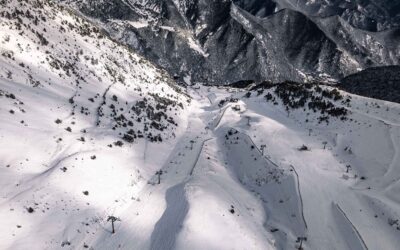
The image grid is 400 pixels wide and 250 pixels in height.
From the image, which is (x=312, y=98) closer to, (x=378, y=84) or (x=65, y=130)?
(x=378, y=84)

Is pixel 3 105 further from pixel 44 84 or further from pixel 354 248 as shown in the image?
pixel 354 248

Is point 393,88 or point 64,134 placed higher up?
point 393,88

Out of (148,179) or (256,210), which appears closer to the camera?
(256,210)

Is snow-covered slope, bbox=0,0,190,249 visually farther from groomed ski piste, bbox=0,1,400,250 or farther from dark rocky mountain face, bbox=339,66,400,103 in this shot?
dark rocky mountain face, bbox=339,66,400,103

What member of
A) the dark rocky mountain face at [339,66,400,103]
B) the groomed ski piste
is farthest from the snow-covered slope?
the dark rocky mountain face at [339,66,400,103]

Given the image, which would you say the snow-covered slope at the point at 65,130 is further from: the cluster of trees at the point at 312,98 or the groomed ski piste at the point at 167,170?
→ the cluster of trees at the point at 312,98

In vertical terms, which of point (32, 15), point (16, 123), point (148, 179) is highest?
point (32, 15)

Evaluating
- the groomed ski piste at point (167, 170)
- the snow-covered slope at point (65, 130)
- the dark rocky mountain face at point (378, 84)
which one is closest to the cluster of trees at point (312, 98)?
the groomed ski piste at point (167, 170)

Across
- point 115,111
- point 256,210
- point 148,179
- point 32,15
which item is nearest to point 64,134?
point 148,179
